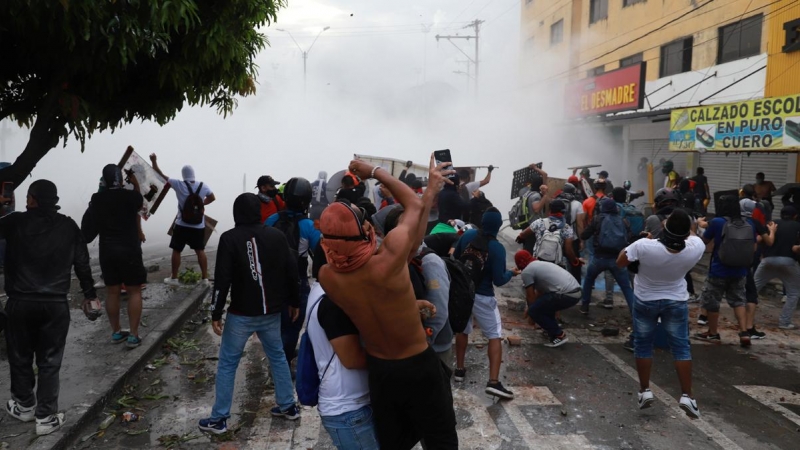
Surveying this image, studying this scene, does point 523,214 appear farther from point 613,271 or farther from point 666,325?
point 666,325

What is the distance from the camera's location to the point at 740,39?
58.3 feet

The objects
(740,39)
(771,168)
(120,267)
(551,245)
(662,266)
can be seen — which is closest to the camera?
(662,266)

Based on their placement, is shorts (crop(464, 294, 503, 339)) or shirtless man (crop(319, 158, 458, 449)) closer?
shirtless man (crop(319, 158, 458, 449))

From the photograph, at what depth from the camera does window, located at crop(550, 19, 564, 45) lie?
3087cm

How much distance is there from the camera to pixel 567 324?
25.5 feet

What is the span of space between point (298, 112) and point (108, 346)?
3098cm

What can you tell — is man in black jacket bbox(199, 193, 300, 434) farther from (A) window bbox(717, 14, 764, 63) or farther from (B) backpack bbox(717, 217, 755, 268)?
(A) window bbox(717, 14, 764, 63)

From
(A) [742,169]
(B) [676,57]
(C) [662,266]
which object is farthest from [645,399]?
(B) [676,57]

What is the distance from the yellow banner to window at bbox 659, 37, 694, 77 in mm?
7447

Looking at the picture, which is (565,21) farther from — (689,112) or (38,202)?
(38,202)

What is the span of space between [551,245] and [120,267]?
4.61m

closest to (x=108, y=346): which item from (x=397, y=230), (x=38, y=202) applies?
(x=38, y=202)

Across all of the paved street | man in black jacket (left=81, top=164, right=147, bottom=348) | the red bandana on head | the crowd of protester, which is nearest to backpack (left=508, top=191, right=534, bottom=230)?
the crowd of protester

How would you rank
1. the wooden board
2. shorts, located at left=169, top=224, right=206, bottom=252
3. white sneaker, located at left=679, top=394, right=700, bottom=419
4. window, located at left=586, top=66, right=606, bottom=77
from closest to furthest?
white sneaker, located at left=679, top=394, right=700, bottom=419
the wooden board
shorts, located at left=169, top=224, right=206, bottom=252
window, located at left=586, top=66, right=606, bottom=77
